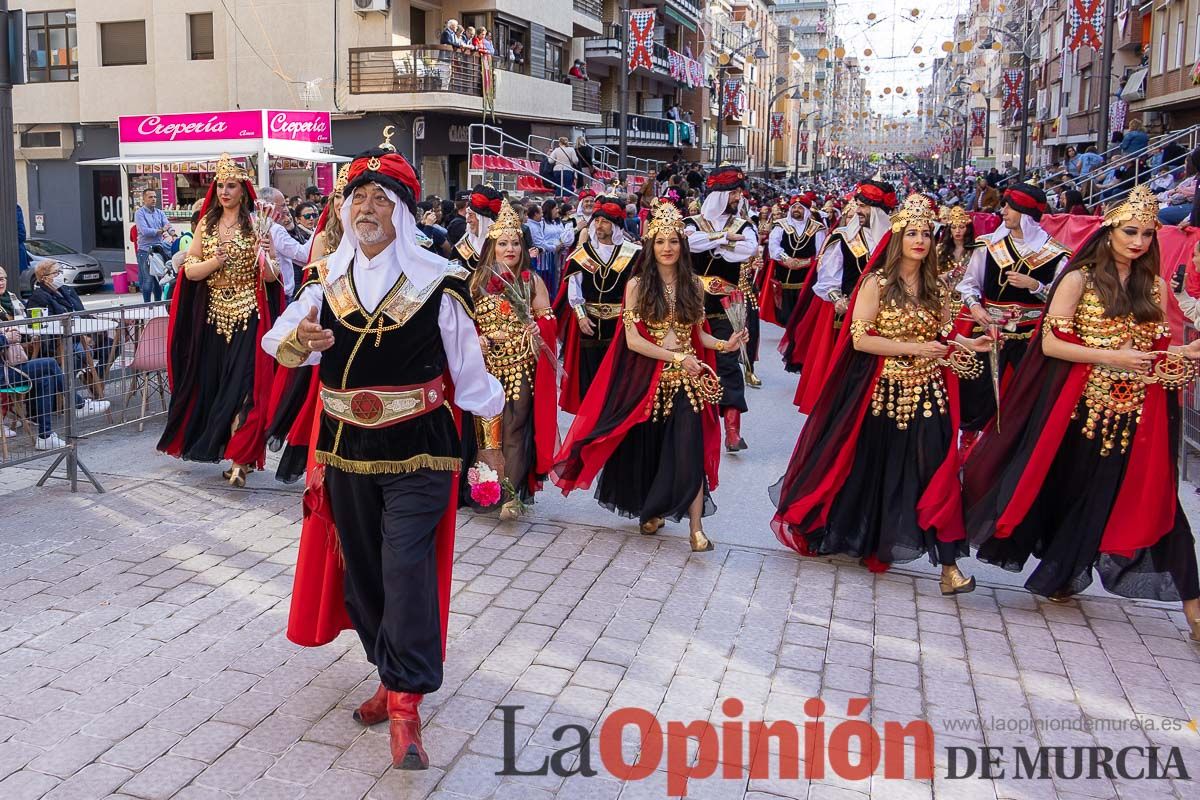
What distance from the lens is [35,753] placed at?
159 inches

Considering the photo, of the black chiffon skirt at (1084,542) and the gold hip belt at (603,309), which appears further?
the gold hip belt at (603,309)

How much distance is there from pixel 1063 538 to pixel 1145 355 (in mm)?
981

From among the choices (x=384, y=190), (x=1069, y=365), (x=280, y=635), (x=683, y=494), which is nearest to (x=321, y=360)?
(x=384, y=190)

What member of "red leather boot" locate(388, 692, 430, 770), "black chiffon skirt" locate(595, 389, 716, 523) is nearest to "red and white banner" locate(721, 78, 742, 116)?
"black chiffon skirt" locate(595, 389, 716, 523)

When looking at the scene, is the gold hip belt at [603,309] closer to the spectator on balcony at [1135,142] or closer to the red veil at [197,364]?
the red veil at [197,364]

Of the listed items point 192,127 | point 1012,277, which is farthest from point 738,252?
point 192,127

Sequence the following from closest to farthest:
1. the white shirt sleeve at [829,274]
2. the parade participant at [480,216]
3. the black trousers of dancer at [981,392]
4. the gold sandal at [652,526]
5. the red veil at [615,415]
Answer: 1. the red veil at [615,415]
2. the gold sandal at [652,526]
3. the parade participant at [480,216]
4. the black trousers of dancer at [981,392]
5. the white shirt sleeve at [829,274]

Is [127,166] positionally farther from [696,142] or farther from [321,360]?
[696,142]

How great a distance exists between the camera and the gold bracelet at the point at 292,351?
4055 millimetres

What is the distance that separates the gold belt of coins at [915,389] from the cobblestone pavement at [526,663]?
95cm

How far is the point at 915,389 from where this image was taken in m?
5.98

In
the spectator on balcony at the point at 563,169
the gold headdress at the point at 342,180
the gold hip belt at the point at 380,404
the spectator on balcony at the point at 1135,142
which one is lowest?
the gold hip belt at the point at 380,404

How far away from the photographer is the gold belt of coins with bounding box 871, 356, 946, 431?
5977mm

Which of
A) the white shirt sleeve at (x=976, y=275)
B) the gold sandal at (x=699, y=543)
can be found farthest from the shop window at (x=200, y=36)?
the gold sandal at (x=699, y=543)
